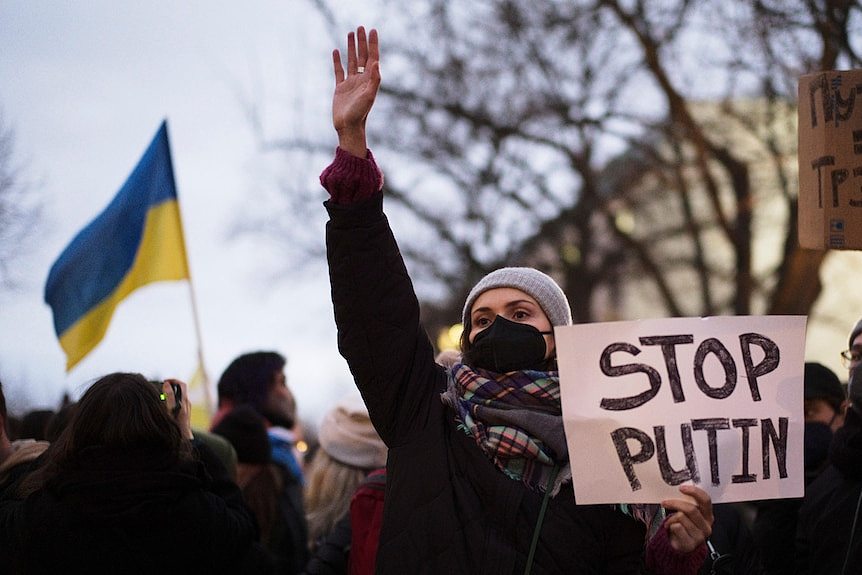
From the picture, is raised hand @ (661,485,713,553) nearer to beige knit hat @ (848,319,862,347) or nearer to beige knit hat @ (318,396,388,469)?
beige knit hat @ (848,319,862,347)

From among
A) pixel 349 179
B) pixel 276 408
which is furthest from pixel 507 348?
pixel 276 408

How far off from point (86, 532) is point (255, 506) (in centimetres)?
210

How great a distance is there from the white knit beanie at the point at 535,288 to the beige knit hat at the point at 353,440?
6.18 ft

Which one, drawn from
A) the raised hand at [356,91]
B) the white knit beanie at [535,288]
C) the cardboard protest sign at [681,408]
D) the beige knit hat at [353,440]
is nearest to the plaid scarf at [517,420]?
the cardboard protest sign at [681,408]

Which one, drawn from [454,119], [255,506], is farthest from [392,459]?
[454,119]

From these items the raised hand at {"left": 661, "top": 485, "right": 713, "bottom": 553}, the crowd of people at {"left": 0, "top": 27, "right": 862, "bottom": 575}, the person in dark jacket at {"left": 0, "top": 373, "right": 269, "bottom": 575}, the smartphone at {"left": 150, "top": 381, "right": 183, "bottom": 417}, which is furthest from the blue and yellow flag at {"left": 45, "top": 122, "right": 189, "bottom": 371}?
the raised hand at {"left": 661, "top": 485, "right": 713, "bottom": 553}

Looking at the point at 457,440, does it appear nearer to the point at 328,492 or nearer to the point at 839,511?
the point at 839,511

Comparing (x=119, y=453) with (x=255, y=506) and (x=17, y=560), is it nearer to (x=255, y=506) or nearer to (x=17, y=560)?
(x=17, y=560)

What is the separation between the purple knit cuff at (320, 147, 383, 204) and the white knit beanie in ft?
1.76

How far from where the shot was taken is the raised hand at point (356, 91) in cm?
319

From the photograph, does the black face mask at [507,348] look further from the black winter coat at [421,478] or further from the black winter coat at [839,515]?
the black winter coat at [839,515]

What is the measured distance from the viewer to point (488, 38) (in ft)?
52.9

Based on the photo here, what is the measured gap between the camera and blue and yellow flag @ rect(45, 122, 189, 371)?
22.1 ft

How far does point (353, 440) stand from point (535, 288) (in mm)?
2079
